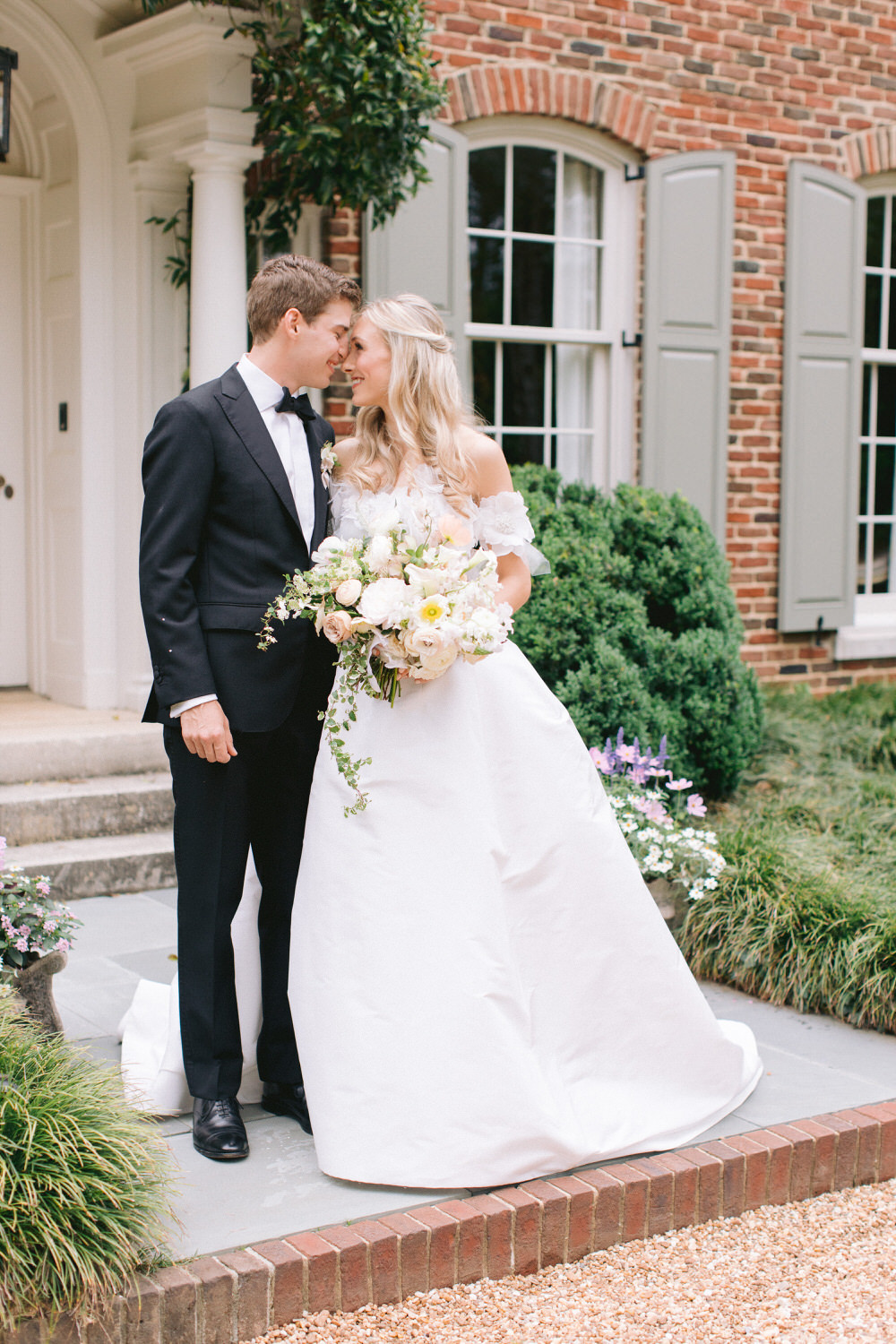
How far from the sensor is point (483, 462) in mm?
3201

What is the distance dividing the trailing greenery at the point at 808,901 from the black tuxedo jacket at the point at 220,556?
6.58 ft

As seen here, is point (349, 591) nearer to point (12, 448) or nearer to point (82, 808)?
point (82, 808)

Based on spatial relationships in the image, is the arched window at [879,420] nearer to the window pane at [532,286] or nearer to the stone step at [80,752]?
the window pane at [532,286]

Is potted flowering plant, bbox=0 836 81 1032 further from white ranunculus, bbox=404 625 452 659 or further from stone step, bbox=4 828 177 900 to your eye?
stone step, bbox=4 828 177 900

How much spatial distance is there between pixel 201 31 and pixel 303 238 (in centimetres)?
99

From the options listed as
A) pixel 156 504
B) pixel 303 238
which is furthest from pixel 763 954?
pixel 303 238

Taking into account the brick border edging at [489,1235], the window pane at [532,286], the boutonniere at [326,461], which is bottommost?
the brick border edging at [489,1235]

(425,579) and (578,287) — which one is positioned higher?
(578,287)

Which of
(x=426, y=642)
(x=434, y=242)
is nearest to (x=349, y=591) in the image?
(x=426, y=642)

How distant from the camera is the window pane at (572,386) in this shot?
7.18 metres

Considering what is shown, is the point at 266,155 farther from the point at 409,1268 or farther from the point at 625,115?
the point at 409,1268

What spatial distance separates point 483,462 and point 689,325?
174 inches

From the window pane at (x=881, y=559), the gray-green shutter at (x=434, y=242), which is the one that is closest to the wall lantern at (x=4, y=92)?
the gray-green shutter at (x=434, y=242)

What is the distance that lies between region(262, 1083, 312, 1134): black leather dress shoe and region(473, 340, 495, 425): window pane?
4.35m
